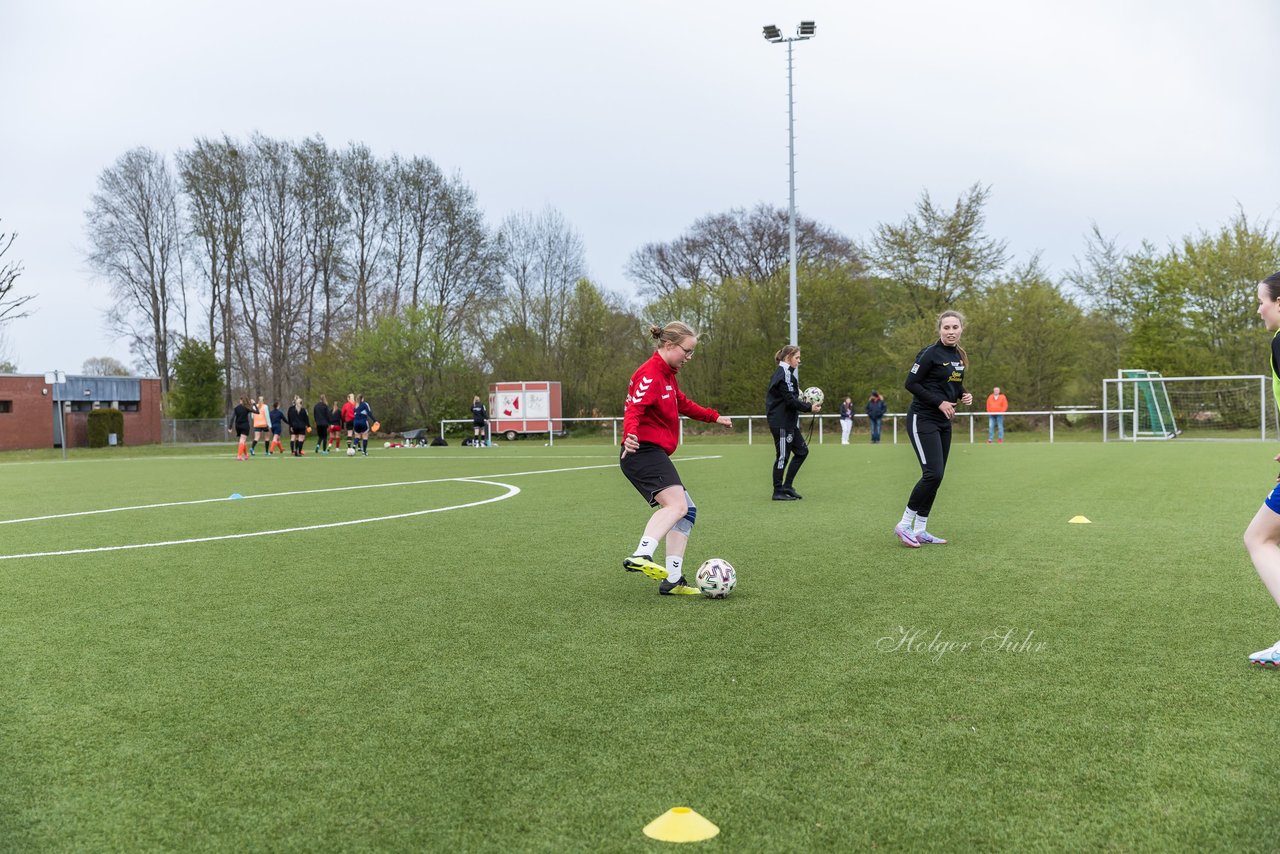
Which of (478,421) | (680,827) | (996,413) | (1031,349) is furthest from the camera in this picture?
(1031,349)

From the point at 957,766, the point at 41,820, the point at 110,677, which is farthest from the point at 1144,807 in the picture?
the point at 110,677

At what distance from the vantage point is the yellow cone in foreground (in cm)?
281

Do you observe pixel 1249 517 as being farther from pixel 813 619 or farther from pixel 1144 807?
pixel 1144 807

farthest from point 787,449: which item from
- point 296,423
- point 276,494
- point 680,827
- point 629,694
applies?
point 296,423

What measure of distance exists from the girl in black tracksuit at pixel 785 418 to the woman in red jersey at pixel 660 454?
604 cm

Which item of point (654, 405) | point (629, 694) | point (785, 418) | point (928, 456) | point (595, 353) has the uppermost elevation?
point (595, 353)

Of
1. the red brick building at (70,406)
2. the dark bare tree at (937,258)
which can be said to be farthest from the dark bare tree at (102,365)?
the dark bare tree at (937,258)

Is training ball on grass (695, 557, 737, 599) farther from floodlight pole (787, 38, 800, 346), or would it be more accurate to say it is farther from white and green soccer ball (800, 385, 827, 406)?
floodlight pole (787, 38, 800, 346)

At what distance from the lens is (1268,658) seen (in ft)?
14.8

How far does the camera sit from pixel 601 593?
662 centimetres

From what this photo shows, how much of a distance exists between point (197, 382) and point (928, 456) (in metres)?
49.1

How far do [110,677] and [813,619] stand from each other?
3594 millimetres

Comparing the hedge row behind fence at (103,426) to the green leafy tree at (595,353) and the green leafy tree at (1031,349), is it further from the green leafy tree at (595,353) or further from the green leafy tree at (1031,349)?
the green leafy tree at (1031,349)

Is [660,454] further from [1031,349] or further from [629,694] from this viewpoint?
[1031,349]
